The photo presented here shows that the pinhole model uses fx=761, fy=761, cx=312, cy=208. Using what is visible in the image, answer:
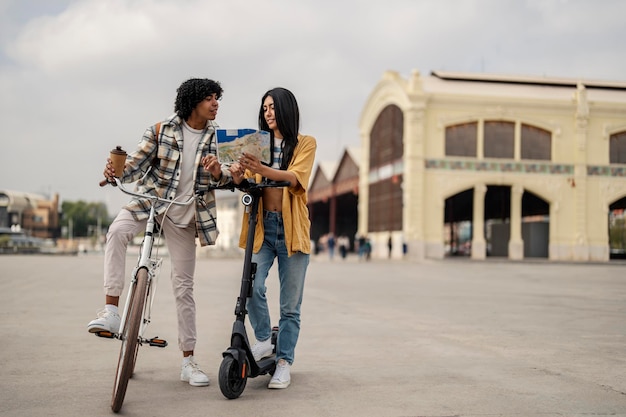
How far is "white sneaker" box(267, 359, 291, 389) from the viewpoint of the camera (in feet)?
15.2

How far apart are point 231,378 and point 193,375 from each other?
522mm

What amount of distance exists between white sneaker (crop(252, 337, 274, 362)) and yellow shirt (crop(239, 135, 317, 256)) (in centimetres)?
63

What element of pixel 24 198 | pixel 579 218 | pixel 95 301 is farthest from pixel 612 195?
pixel 24 198

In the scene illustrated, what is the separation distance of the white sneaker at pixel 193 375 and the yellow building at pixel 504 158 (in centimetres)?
3569

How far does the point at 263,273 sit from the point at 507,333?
12.9 feet

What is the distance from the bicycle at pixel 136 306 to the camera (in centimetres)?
387

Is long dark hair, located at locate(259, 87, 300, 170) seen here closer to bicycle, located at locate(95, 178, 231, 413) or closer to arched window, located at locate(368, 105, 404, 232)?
bicycle, located at locate(95, 178, 231, 413)

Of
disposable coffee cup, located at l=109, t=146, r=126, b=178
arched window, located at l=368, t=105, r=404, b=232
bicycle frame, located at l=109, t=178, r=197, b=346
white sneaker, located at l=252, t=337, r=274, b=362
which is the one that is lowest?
white sneaker, located at l=252, t=337, r=274, b=362

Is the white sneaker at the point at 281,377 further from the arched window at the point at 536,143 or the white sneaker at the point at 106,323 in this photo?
the arched window at the point at 536,143

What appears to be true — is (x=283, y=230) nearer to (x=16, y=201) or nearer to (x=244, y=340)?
(x=244, y=340)

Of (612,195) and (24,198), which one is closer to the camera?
(612,195)

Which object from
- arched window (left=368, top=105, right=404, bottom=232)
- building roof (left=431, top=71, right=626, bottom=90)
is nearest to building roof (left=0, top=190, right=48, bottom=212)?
arched window (left=368, top=105, right=404, bottom=232)

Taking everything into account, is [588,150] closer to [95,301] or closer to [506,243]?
[506,243]

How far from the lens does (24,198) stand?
4053 inches
